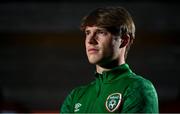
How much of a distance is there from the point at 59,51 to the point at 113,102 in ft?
12.0

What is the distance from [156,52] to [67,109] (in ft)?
11.3

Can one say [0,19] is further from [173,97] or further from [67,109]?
[67,109]

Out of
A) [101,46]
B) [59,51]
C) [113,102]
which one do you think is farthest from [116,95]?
[59,51]

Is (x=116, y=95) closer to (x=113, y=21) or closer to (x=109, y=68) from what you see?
(x=109, y=68)

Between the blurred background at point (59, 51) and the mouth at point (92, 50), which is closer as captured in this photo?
the mouth at point (92, 50)

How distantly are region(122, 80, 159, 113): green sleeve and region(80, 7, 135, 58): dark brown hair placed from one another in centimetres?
20

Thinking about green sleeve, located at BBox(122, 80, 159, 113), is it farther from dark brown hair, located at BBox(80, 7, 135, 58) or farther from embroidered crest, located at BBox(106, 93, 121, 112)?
dark brown hair, located at BBox(80, 7, 135, 58)

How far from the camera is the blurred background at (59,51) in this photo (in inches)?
174

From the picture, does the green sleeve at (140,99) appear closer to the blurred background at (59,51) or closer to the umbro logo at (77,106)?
the umbro logo at (77,106)

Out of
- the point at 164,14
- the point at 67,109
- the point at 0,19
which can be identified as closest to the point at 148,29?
the point at 164,14

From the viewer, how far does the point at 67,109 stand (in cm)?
149

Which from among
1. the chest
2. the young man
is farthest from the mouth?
the chest

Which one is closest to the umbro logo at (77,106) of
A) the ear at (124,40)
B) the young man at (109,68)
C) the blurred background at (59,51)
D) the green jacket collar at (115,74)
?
the young man at (109,68)

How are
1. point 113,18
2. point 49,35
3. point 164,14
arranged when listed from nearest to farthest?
1. point 113,18
2. point 164,14
3. point 49,35
